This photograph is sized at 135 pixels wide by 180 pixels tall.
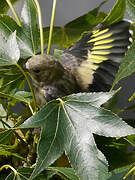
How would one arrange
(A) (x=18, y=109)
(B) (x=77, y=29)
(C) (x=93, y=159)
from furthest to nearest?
(A) (x=18, y=109) < (B) (x=77, y=29) < (C) (x=93, y=159)

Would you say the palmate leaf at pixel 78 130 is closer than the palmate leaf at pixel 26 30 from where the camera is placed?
Yes

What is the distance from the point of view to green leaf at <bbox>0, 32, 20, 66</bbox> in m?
0.51

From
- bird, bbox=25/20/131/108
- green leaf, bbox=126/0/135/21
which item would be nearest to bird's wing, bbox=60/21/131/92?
bird, bbox=25/20/131/108

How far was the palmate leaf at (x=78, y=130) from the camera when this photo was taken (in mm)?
424

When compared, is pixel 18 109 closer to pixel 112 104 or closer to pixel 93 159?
pixel 112 104

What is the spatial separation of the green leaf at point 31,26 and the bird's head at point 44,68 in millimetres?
46

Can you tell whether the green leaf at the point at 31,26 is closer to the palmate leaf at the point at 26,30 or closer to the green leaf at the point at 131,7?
the palmate leaf at the point at 26,30

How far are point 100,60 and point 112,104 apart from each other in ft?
0.78

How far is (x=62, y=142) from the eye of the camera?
46cm

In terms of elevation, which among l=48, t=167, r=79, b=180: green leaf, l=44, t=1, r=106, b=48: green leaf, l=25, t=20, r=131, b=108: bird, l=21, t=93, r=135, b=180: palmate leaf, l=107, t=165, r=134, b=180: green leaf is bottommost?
l=107, t=165, r=134, b=180: green leaf

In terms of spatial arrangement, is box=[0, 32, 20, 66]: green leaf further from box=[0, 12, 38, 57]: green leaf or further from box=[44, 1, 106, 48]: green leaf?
box=[44, 1, 106, 48]: green leaf

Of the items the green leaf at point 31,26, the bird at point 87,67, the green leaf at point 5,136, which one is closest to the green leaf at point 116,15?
the bird at point 87,67

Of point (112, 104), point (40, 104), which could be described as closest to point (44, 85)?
point (40, 104)

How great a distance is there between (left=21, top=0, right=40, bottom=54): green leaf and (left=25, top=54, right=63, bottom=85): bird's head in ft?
0.15
